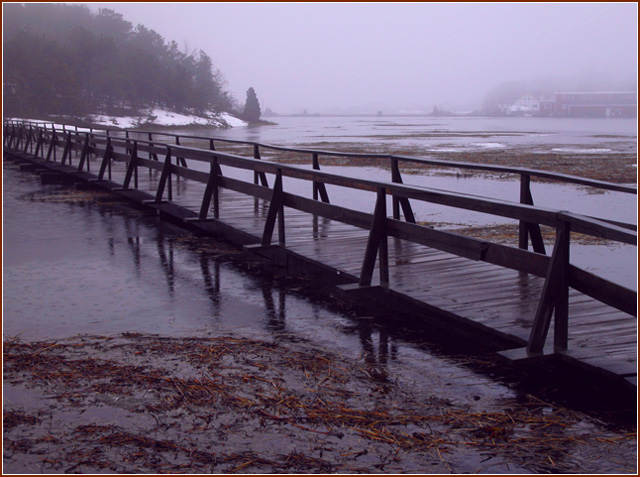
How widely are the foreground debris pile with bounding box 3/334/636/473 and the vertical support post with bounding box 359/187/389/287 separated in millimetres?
1389

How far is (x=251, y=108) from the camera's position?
163625mm

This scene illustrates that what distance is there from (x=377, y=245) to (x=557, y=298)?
221 cm

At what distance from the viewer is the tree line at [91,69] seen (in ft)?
329

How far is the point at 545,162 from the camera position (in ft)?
99.0

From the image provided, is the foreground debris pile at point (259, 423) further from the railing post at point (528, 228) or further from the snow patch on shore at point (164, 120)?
the snow patch on shore at point (164, 120)

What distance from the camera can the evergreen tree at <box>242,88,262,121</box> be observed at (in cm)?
16300

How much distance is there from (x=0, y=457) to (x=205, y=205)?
7276mm

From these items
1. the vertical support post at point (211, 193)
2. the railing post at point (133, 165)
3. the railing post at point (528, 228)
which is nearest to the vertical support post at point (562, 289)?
the railing post at point (528, 228)

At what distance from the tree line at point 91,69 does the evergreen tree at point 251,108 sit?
4.24 meters

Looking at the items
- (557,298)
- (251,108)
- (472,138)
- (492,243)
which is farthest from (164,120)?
(557,298)

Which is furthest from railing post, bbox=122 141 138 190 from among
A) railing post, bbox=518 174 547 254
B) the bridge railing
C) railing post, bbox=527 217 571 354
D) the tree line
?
the tree line

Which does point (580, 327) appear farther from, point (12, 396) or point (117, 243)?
point (117, 243)

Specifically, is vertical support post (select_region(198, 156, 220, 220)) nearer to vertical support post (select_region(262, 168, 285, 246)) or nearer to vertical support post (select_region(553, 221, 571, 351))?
vertical support post (select_region(262, 168, 285, 246))

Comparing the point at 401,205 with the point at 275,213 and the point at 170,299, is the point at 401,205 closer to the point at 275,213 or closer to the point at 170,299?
the point at 275,213
